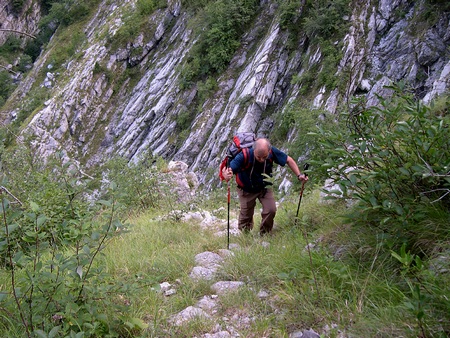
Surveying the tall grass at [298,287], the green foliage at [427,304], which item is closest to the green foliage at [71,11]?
the tall grass at [298,287]

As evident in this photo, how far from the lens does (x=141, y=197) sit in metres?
8.11

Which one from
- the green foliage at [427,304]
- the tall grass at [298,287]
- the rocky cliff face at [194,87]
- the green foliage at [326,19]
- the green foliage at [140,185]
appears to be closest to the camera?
the green foliage at [427,304]

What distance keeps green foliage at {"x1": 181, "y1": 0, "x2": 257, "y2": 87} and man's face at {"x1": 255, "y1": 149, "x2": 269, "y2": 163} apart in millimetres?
19429

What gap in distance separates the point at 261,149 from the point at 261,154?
0.22 feet

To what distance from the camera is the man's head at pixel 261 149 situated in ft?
15.1

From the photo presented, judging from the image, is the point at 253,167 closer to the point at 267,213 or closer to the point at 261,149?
the point at 261,149

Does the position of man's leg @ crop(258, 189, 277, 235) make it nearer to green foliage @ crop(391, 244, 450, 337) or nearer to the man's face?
the man's face

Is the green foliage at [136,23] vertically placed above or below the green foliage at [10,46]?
above

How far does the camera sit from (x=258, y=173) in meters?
4.95

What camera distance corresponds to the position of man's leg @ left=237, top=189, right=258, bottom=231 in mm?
5176

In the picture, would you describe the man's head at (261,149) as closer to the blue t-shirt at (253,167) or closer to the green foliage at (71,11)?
the blue t-shirt at (253,167)

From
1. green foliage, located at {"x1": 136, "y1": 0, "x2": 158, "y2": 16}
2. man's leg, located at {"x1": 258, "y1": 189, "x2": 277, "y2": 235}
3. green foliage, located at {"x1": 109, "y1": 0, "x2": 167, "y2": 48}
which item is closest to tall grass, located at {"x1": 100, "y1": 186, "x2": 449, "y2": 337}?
man's leg, located at {"x1": 258, "y1": 189, "x2": 277, "y2": 235}

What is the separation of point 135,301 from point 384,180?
2.34 meters

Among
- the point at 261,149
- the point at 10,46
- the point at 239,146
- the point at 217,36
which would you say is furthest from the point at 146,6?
the point at 261,149
